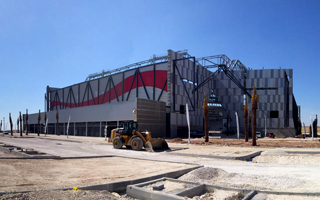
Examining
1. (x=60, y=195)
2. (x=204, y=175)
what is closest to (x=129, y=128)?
(x=204, y=175)

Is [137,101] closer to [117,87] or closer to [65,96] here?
[117,87]

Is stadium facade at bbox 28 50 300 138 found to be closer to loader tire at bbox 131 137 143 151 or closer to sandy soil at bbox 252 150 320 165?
loader tire at bbox 131 137 143 151

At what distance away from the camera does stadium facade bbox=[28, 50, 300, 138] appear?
53.2m

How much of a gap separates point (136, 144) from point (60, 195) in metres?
16.5

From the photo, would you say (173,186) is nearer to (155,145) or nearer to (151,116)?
(155,145)

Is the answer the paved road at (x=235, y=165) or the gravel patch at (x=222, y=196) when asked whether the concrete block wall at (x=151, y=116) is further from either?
the gravel patch at (x=222, y=196)

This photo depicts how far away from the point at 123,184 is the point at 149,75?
164ft

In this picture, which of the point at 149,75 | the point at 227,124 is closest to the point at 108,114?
the point at 149,75

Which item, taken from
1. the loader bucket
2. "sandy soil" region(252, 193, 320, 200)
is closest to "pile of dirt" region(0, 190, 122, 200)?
"sandy soil" region(252, 193, 320, 200)

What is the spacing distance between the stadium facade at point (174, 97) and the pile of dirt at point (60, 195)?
3963 cm

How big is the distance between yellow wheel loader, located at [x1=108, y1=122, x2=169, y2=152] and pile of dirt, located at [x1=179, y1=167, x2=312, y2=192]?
11850 millimetres

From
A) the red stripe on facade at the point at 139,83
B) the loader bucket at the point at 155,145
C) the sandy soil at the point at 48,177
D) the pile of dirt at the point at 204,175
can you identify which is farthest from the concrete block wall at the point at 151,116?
the pile of dirt at the point at 204,175

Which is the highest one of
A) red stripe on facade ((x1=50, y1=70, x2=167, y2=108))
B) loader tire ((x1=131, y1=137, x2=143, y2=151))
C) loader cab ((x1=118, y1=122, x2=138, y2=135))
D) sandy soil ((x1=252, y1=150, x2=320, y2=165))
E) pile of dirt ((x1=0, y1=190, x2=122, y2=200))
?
red stripe on facade ((x1=50, y1=70, x2=167, y2=108))

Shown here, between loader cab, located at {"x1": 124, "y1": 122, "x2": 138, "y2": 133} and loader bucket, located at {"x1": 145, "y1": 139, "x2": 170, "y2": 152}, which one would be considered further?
loader cab, located at {"x1": 124, "y1": 122, "x2": 138, "y2": 133}
